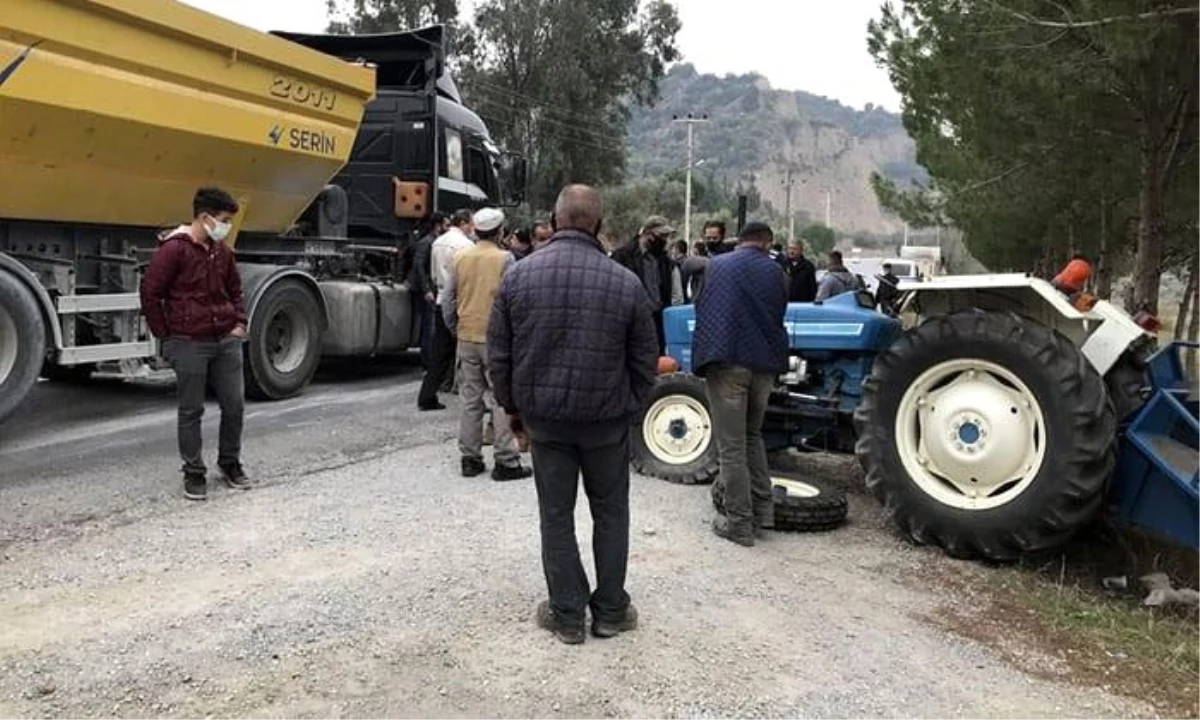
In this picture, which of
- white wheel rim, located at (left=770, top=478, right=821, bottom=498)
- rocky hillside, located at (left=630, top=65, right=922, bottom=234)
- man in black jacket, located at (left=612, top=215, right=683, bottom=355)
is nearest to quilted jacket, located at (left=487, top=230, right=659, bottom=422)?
white wheel rim, located at (left=770, top=478, right=821, bottom=498)

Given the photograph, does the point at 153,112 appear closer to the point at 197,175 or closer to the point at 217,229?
the point at 197,175

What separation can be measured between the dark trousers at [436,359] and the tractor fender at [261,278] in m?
1.33

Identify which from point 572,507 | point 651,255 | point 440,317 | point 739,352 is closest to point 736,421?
point 739,352

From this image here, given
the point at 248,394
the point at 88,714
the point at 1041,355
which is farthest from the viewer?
the point at 248,394

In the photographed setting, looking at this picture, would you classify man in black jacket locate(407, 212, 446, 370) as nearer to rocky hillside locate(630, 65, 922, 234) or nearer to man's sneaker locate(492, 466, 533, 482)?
man's sneaker locate(492, 466, 533, 482)

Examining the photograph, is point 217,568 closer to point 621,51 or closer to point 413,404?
point 413,404

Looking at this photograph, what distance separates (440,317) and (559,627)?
4.64 meters

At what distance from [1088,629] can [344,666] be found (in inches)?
120

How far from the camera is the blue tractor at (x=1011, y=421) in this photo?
470cm

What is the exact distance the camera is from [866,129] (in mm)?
176250

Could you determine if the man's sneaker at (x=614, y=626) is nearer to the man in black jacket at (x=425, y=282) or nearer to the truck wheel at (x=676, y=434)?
the truck wheel at (x=676, y=434)

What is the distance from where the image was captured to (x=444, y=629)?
380 cm

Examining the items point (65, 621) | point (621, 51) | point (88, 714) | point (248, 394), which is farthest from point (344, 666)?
point (621, 51)

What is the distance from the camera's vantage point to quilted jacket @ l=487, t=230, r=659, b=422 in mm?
3674
